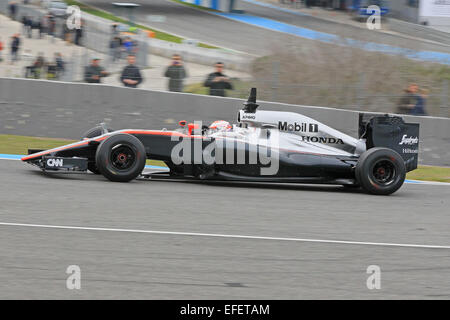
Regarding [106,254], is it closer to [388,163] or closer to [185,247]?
[185,247]

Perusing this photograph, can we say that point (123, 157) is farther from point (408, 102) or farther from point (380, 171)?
point (408, 102)

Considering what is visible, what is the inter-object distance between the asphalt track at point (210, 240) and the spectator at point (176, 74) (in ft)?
18.3

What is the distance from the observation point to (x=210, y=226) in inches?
286

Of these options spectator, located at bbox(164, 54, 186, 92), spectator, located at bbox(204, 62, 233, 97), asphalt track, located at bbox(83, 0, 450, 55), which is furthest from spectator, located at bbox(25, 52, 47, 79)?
asphalt track, located at bbox(83, 0, 450, 55)

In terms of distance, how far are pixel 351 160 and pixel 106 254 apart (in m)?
4.79

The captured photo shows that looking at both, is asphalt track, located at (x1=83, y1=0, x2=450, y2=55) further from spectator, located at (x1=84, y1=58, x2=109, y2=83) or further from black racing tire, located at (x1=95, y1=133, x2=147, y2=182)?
black racing tire, located at (x1=95, y1=133, x2=147, y2=182)

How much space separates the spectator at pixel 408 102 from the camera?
14477mm

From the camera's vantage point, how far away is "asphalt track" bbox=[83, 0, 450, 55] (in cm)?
2577

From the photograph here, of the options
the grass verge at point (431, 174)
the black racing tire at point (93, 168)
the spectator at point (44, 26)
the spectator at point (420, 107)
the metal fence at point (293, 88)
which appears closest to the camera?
the black racing tire at point (93, 168)

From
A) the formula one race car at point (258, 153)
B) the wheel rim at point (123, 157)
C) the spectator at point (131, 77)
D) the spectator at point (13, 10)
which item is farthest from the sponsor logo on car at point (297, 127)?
the spectator at point (13, 10)

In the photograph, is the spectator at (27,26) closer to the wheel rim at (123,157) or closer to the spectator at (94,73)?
the spectator at (94,73)

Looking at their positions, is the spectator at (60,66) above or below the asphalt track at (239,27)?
below
